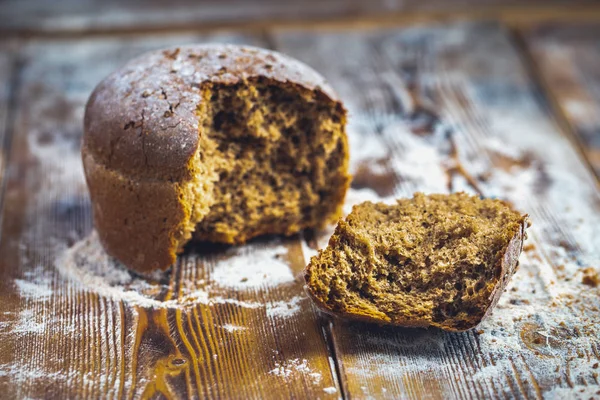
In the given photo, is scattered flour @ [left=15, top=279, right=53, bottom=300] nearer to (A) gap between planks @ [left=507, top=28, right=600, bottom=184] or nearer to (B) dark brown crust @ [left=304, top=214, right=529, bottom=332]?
(B) dark brown crust @ [left=304, top=214, right=529, bottom=332]

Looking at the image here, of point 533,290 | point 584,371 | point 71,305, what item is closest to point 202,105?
point 71,305

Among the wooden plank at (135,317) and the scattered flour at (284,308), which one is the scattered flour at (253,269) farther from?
the scattered flour at (284,308)

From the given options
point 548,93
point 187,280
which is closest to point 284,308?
point 187,280

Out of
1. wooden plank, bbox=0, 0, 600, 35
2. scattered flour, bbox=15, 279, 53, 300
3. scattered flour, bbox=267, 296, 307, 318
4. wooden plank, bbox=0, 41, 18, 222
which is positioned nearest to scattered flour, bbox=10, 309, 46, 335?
scattered flour, bbox=15, 279, 53, 300

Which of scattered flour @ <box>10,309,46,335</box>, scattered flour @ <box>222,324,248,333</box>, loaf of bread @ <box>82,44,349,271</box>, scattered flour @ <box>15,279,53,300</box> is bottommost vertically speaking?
scattered flour @ <box>222,324,248,333</box>

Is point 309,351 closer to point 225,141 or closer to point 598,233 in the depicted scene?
point 225,141

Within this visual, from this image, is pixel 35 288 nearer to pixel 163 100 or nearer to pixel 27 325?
pixel 27 325

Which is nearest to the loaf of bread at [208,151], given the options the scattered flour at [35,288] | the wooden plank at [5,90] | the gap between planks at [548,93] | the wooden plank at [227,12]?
the scattered flour at [35,288]
